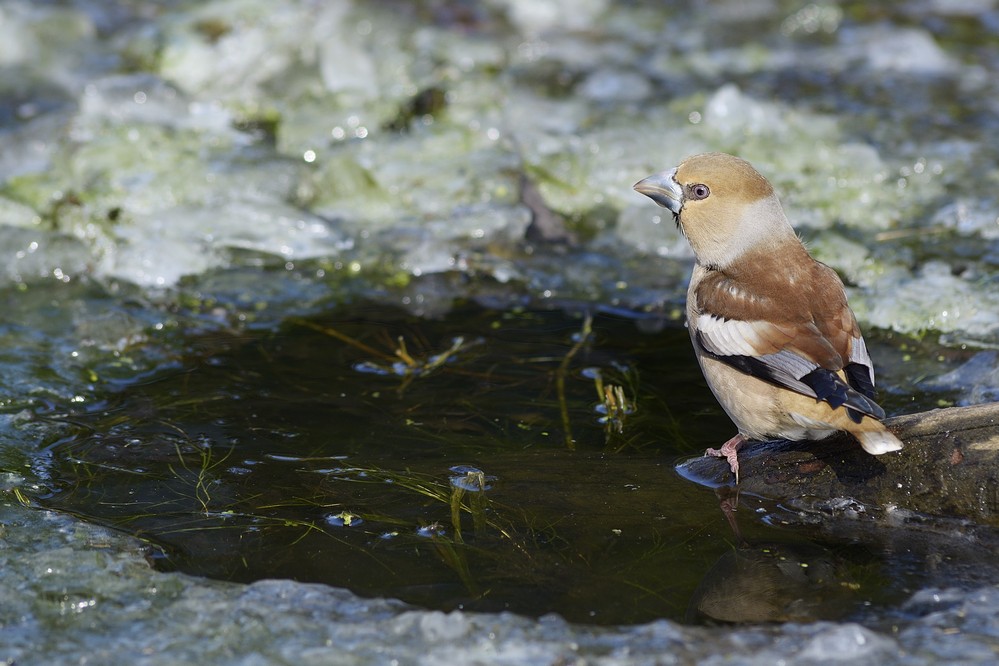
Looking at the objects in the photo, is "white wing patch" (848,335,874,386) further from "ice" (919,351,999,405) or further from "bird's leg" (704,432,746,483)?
"ice" (919,351,999,405)

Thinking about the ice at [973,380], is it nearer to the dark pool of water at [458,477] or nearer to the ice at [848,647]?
the dark pool of water at [458,477]

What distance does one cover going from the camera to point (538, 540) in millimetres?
3582

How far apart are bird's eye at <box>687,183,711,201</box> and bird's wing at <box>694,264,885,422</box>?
0.41 m

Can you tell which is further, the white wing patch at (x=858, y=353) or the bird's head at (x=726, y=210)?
the bird's head at (x=726, y=210)

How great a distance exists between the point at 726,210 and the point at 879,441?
52.8 inches

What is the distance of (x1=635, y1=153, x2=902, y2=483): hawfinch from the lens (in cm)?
359

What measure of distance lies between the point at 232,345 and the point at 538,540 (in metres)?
2.21

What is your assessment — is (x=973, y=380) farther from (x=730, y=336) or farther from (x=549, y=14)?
(x=549, y=14)

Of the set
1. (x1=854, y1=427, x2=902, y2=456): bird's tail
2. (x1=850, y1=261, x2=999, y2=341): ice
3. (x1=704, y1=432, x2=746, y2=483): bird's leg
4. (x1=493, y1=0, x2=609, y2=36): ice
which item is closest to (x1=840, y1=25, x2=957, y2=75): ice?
(x1=493, y1=0, x2=609, y2=36): ice

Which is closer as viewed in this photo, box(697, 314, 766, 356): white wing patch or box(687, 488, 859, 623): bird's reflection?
box(687, 488, 859, 623): bird's reflection

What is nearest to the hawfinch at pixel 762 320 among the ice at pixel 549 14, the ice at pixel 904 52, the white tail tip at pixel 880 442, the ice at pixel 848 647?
the white tail tip at pixel 880 442

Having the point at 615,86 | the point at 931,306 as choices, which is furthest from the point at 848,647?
the point at 615,86

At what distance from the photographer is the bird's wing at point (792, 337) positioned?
3.59 m

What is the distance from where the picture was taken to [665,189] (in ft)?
15.0
